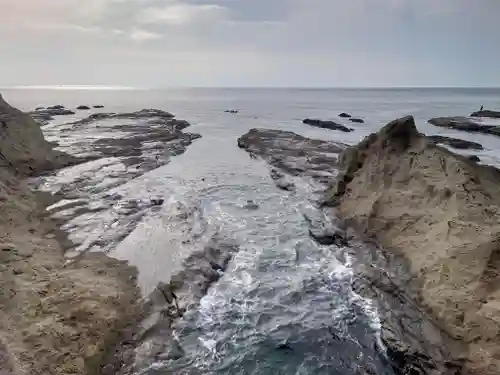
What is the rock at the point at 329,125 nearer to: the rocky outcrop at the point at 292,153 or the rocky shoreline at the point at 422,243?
the rocky outcrop at the point at 292,153

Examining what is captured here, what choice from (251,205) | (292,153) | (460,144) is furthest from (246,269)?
(460,144)

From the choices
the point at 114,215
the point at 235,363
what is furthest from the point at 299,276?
the point at 114,215

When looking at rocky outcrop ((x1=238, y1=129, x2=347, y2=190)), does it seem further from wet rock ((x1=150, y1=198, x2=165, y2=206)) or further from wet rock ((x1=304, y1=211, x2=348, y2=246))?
wet rock ((x1=150, y1=198, x2=165, y2=206))

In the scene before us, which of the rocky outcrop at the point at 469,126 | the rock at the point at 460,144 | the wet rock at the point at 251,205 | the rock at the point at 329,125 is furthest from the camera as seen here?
the rock at the point at 329,125

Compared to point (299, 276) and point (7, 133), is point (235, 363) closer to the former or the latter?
point (299, 276)

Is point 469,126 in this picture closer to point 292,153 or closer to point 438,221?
point 292,153

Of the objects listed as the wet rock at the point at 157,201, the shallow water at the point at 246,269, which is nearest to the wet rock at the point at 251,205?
the shallow water at the point at 246,269

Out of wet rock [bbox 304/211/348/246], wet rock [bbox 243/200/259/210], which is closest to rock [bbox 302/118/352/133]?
wet rock [bbox 243/200/259/210]
